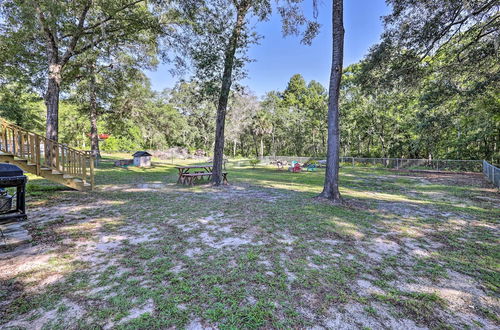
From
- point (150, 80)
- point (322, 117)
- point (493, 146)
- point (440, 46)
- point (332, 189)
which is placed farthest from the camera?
point (322, 117)

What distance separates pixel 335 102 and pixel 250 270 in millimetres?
5475

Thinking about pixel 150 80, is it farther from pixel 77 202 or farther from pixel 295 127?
pixel 295 127

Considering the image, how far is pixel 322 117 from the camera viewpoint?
3003 cm

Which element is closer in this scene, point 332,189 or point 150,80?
point 332,189

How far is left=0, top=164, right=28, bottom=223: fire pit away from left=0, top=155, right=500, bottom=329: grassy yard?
50cm

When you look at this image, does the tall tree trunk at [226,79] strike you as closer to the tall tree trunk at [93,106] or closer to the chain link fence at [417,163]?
the tall tree trunk at [93,106]

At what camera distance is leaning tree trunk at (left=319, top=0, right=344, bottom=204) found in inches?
251

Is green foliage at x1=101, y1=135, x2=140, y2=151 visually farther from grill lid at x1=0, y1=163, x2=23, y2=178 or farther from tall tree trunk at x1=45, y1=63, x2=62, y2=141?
grill lid at x1=0, y1=163, x2=23, y2=178

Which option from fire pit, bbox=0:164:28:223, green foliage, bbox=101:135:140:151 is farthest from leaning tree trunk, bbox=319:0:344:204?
green foliage, bbox=101:135:140:151

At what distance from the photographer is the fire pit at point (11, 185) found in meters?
3.25

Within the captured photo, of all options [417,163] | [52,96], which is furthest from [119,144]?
[417,163]

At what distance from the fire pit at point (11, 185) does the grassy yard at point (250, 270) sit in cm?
50

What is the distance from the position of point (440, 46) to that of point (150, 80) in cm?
1919

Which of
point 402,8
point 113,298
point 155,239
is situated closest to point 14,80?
point 155,239
